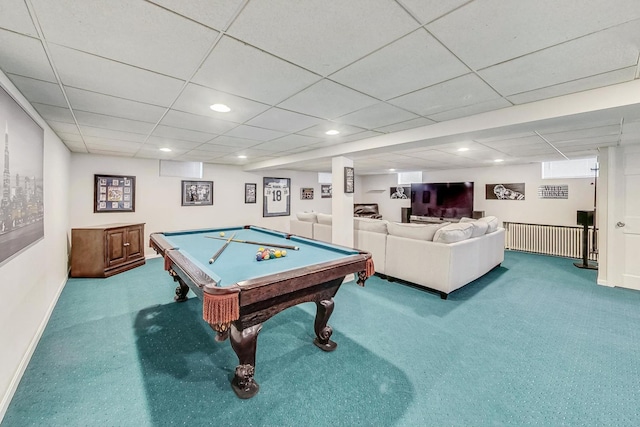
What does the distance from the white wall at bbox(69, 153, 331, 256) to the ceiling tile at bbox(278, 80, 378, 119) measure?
14.9ft

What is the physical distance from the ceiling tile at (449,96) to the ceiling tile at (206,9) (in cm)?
150

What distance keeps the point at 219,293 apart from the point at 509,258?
244 inches

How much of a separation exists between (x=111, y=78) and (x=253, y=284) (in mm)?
1717

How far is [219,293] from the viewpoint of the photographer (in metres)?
1.47

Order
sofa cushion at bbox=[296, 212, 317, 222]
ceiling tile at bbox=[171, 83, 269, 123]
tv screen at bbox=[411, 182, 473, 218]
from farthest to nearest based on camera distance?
tv screen at bbox=[411, 182, 473, 218] → sofa cushion at bbox=[296, 212, 317, 222] → ceiling tile at bbox=[171, 83, 269, 123]

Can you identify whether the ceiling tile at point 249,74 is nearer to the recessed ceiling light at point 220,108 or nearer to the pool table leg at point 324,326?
the recessed ceiling light at point 220,108

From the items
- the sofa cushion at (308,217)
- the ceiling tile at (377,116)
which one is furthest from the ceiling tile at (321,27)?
the sofa cushion at (308,217)

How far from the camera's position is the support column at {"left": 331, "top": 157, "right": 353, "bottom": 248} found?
4.41 meters

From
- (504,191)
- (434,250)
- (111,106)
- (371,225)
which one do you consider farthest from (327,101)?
(504,191)

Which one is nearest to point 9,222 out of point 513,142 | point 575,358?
point 575,358

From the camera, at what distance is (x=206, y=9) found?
3.86ft

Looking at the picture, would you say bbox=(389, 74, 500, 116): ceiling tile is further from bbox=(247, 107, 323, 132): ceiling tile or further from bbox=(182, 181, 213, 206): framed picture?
bbox=(182, 181, 213, 206): framed picture

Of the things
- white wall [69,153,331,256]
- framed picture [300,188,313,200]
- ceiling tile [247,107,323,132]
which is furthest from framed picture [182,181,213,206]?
ceiling tile [247,107,323,132]

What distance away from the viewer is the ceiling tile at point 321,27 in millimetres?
1174
